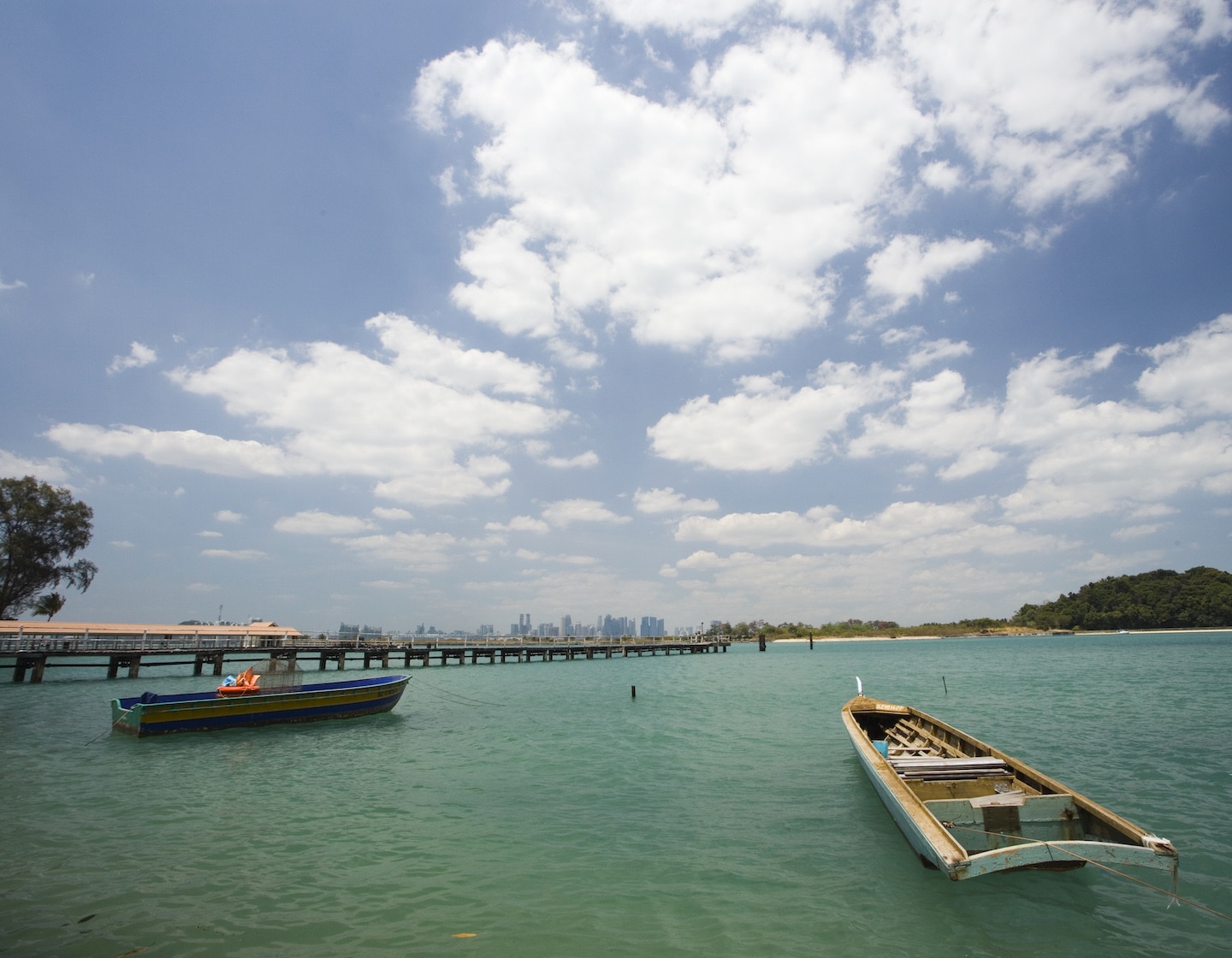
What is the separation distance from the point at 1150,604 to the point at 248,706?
20566cm

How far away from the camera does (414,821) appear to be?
39.3ft

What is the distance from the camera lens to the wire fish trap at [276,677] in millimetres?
24820

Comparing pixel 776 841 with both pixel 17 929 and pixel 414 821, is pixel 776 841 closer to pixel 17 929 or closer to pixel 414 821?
pixel 414 821

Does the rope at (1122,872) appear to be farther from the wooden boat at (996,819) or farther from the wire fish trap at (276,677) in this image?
the wire fish trap at (276,677)

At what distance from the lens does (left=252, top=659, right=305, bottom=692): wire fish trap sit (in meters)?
24.8

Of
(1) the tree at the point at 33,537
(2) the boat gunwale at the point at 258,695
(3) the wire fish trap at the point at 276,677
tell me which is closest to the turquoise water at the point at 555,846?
(2) the boat gunwale at the point at 258,695

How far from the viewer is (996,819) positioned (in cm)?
898

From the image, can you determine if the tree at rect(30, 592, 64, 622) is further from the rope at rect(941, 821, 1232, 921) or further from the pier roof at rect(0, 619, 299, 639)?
the rope at rect(941, 821, 1232, 921)

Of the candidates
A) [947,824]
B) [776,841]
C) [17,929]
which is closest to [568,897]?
[776,841]

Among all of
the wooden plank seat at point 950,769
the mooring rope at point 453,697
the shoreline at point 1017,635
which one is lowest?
the shoreline at point 1017,635

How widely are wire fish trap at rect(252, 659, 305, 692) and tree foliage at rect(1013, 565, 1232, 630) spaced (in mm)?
195562

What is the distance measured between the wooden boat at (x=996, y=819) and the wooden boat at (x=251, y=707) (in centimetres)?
2172

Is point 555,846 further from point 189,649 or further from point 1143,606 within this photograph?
point 1143,606

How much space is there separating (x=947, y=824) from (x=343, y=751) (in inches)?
695
